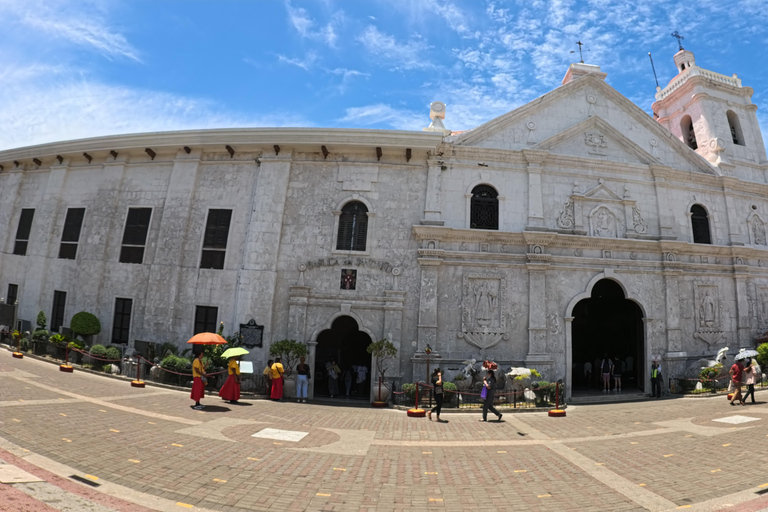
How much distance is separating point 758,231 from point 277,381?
25.4m

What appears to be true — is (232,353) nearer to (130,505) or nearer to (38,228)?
(130,505)

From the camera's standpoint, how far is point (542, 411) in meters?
14.3

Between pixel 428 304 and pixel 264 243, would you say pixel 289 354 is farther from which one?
pixel 428 304

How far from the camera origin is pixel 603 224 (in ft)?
63.1

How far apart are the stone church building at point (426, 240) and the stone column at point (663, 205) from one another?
0.09 metres

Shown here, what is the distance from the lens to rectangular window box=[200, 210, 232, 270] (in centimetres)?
1856

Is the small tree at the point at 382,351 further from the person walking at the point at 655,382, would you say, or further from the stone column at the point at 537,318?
the person walking at the point at 655,382

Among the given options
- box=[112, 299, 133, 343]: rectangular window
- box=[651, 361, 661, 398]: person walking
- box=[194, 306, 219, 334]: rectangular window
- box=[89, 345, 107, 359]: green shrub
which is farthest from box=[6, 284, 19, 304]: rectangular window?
box=[651, 361, 661, 398]: person walking

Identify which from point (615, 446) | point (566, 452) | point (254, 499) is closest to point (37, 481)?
A: point (254, 499)

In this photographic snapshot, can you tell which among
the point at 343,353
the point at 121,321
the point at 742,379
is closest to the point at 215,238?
the point at 121,321

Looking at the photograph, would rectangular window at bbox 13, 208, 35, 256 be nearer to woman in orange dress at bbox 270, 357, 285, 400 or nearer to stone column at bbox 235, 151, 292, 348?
stone column at bbox 235, 151, 292, 348

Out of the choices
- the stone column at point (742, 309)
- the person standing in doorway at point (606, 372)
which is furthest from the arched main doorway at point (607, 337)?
the stone column at point (742, 309)

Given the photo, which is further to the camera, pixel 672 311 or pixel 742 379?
pixel 672 311

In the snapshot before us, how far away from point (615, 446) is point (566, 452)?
137 cm
